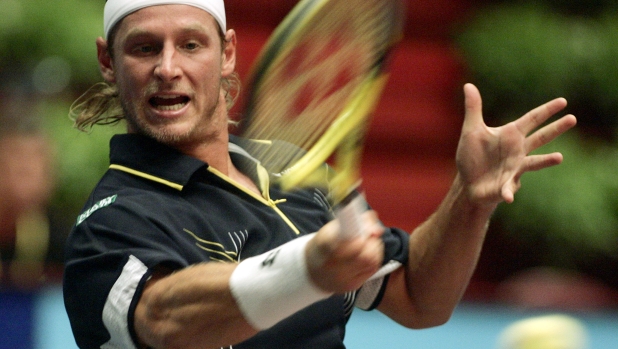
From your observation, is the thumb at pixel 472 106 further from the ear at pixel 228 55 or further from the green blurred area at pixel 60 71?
the green blurred area at pixel 60 71

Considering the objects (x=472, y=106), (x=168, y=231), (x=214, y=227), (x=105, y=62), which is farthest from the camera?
(x=105, y=62)

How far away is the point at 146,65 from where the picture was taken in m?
2.25

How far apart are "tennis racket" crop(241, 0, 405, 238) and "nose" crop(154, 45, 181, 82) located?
0.56 ft

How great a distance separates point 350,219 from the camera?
62.2 inches

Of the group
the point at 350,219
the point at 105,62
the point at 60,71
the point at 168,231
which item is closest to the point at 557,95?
the point at 60,71

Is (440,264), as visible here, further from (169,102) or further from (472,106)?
(169,102)

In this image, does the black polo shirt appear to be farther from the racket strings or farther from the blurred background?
the blurred background

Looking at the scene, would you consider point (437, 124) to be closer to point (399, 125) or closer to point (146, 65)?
point (399, 125)

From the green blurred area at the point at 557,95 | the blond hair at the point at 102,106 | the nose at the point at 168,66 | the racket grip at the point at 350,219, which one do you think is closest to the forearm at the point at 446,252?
the blond hair at the point at 102,106

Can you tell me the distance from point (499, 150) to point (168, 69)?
0.74 meters

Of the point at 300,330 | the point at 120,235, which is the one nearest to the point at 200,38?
the point at 120,235

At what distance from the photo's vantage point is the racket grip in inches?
61.9

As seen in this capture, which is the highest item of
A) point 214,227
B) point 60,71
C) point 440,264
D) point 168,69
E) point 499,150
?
point 168,69

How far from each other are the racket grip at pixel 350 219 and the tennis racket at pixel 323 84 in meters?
0.03
